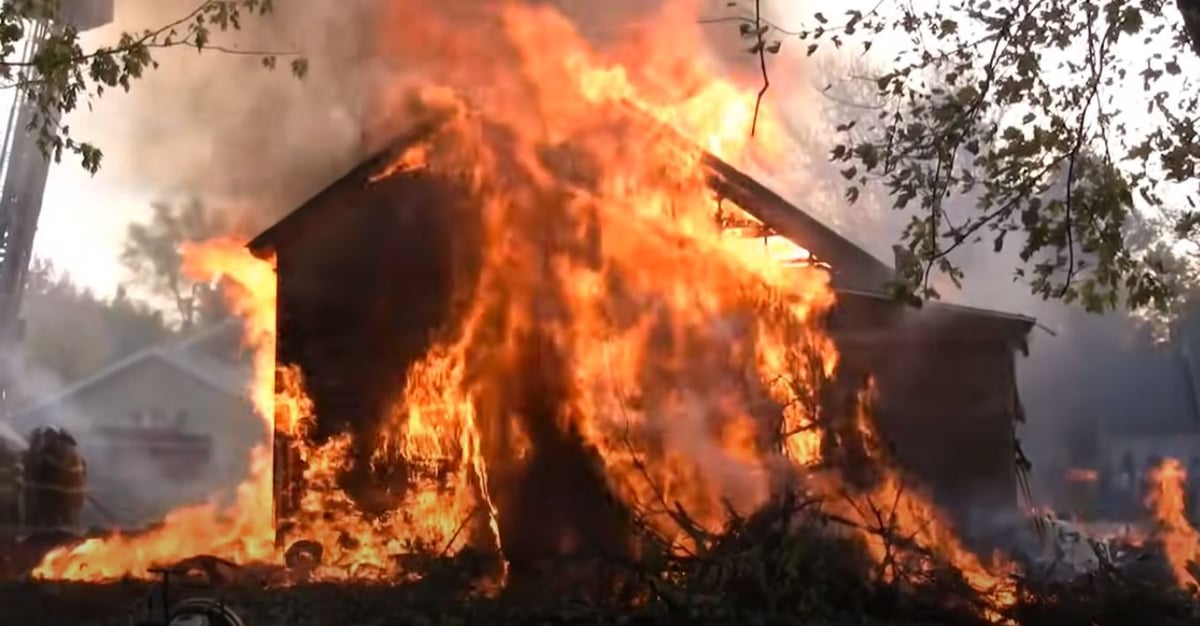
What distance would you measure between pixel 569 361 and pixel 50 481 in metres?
9.08

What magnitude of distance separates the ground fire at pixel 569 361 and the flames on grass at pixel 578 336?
0.08 ft

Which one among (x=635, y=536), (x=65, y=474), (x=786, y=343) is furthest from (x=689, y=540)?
(x=65, y=474)

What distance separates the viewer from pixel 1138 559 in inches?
457

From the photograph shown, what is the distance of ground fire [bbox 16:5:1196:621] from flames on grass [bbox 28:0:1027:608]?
0.9 inches

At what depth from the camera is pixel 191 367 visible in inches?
1390

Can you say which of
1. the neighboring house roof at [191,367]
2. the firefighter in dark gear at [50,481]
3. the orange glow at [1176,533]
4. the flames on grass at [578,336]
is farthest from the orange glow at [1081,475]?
the neighboring house roof at [191,367]

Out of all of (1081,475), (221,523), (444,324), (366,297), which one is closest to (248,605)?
(444,324)

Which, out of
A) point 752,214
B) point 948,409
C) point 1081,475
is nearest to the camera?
point 752,214

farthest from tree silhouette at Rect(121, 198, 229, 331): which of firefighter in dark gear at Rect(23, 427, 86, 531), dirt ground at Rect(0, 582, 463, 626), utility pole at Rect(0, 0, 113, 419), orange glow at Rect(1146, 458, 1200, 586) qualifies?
orange glow at Rect(1146, 458, 1200, 586)

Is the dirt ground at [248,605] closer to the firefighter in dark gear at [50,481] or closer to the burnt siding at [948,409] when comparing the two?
the firefighter in dark gear at [50,481]

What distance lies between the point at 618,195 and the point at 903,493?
476cm

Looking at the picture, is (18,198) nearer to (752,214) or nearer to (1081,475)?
(752,214)

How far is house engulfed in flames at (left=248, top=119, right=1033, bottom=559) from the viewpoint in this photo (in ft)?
44.0

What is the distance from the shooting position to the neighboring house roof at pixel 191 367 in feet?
112
